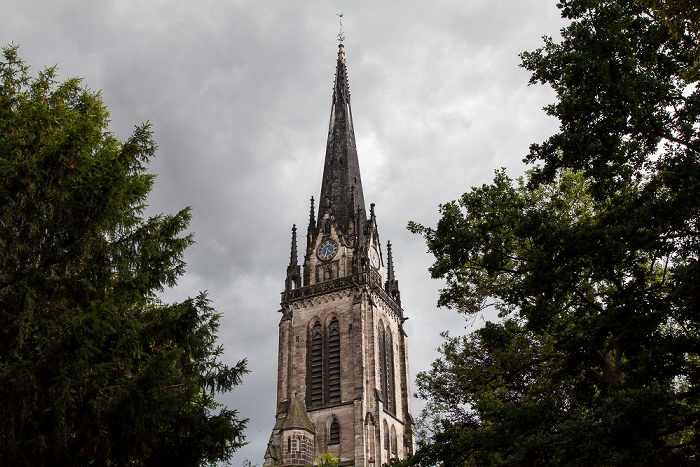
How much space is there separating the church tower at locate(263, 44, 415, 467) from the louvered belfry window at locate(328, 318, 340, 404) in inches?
2.4

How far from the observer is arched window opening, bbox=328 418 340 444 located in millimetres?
35969

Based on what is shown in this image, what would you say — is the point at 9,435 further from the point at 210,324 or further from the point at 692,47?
the point at 692,47

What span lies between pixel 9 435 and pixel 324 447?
28.2 metres

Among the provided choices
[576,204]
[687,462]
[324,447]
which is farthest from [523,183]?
[324,447]

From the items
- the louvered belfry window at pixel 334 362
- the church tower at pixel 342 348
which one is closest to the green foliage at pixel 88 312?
the church tower at pixel 342 348

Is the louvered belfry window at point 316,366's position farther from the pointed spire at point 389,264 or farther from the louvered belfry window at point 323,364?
the pointed spire at point 389,264

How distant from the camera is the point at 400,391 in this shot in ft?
137

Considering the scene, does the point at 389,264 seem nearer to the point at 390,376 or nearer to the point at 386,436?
the point at 390,376

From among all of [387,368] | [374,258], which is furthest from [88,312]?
[374,258]

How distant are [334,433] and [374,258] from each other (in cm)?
1302

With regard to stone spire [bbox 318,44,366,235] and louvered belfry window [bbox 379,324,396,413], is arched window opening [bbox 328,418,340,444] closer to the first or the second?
louvered belfry window [bbox 379,324,396,413]

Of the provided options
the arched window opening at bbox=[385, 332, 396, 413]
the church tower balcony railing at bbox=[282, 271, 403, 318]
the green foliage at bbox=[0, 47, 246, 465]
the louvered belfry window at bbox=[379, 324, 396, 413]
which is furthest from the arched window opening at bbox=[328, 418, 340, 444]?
the green foliage at bbox=[0, 47, 246, 465]

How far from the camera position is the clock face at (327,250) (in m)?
43.4

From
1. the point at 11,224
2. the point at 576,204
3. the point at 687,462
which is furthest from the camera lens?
the point at 576,204
